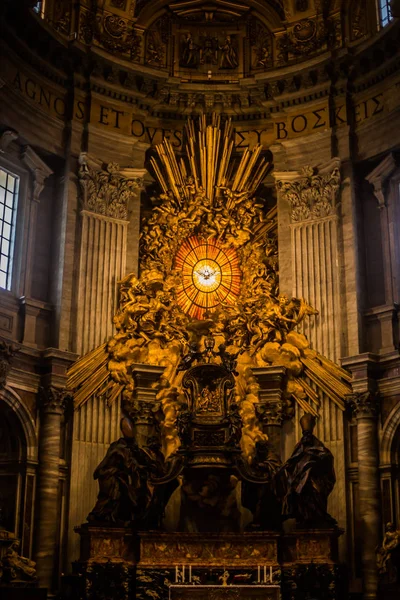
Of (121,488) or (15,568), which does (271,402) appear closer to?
(121,488)

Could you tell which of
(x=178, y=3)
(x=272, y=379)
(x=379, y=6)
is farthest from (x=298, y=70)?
(x=272, y=379)

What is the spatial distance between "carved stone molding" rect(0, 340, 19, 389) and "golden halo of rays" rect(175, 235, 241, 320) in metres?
4.92

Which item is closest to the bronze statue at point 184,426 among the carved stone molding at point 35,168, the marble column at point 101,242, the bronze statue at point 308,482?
the bronze statue at point 308,482

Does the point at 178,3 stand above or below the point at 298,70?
above

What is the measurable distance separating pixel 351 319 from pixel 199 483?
4954 mm

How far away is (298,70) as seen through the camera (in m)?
23.6

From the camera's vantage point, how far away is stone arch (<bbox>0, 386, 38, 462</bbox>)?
20.0 metres

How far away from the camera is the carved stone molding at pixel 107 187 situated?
22.5 metres

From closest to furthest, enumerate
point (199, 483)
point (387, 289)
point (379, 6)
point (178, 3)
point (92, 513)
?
point (92, 513) < point (199, 483) < point (387, 289) < point (379, 6) < point (178, 3)

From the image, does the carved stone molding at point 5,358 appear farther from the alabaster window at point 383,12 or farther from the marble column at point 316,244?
the alabaster window at point 383,12

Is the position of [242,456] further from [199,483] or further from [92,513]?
[92,513]

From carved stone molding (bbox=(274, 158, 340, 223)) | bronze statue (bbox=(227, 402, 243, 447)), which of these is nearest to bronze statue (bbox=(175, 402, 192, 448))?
bronze statue (bbox=(227, 402, 243, 447))

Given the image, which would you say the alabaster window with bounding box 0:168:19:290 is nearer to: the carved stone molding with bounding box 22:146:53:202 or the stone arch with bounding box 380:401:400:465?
the carved stone molding with bounding box 22:146:53:202

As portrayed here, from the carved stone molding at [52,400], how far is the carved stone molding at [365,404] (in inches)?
241
